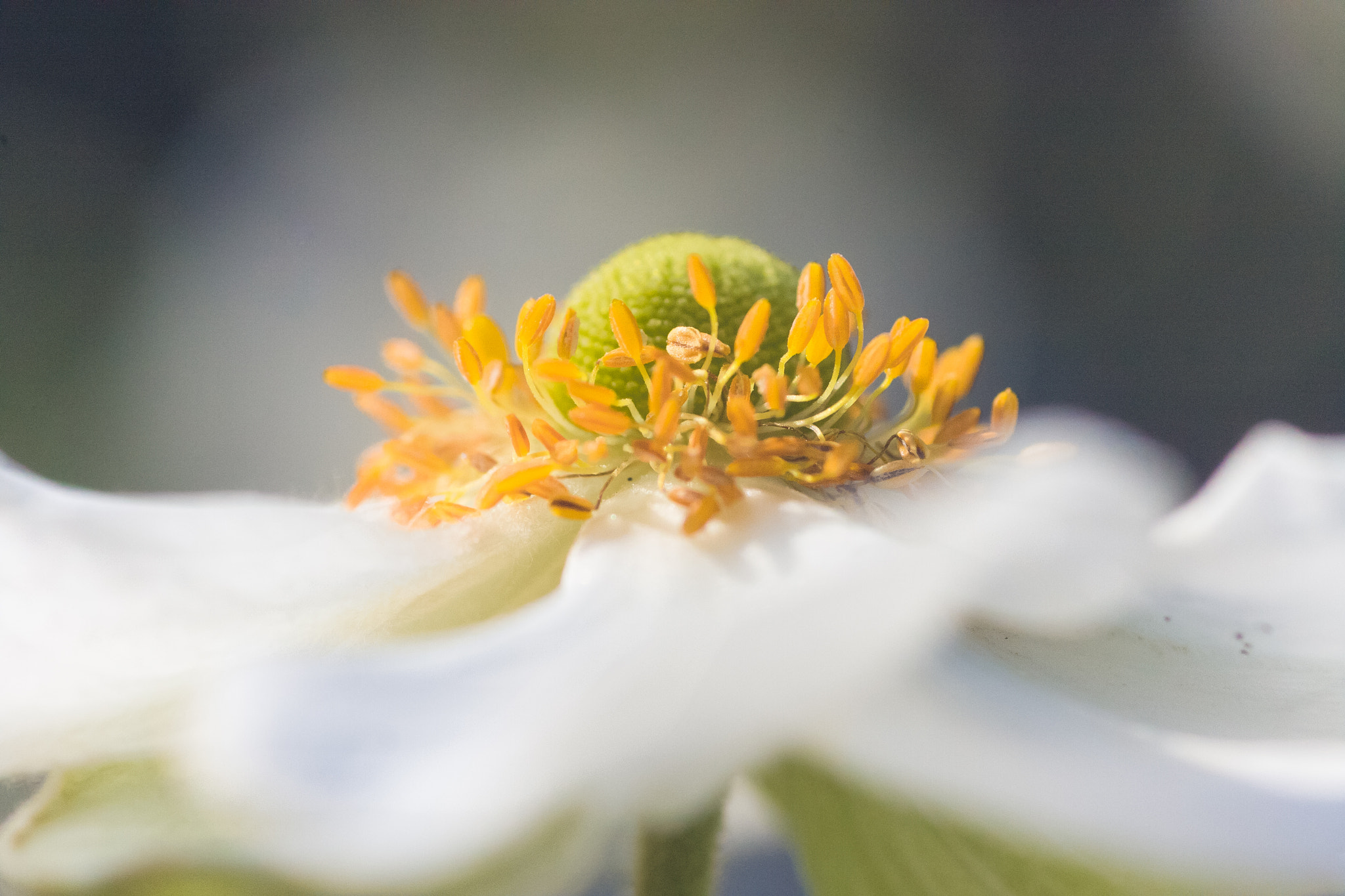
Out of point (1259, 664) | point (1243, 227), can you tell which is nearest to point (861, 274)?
point (1243, 227)

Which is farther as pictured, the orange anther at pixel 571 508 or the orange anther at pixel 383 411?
the orange anther at pixel 383 411

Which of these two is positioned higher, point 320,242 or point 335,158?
point 335,158

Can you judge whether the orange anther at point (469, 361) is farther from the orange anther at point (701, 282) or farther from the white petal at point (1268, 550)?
the white petal at point (1268, 550)

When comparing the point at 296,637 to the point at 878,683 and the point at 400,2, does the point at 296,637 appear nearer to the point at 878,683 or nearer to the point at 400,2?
the point at 878,683

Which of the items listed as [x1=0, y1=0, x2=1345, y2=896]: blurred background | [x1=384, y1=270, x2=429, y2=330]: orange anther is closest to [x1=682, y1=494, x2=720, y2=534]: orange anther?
[x1=384, y1=270, x2=429, y2=330]: orange anther

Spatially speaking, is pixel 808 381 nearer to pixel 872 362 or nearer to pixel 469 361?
pixel 872 362

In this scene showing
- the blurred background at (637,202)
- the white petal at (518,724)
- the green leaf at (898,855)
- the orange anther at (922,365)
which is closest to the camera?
the white petal at (518,724)

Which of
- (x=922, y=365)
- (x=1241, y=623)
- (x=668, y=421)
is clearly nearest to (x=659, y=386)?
(x=668, y=421)

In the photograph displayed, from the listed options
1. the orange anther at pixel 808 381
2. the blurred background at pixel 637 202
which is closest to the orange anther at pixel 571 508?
the orange anther at pixel 808 381

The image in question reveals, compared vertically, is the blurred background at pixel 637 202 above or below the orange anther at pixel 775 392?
above
